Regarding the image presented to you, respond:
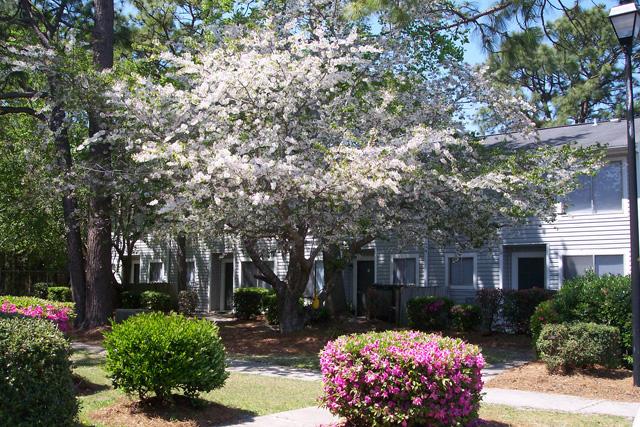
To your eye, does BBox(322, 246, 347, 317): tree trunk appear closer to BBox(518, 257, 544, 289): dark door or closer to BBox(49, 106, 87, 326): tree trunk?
BBox(518, 257, 544, 289): dark door

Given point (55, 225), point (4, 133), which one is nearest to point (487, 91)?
point (4, 133)

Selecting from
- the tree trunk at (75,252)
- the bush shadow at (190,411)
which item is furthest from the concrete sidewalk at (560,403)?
the tree trunk at (75,252)

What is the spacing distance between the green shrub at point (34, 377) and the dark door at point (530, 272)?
15.5m

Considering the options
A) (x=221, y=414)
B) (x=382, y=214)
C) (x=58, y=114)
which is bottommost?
(x=221, y=414)

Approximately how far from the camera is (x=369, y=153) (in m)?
11.9

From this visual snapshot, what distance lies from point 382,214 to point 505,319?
17.9 feet

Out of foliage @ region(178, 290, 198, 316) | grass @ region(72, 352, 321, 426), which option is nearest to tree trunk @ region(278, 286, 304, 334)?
grass @ region(72, 352, 321, 426)

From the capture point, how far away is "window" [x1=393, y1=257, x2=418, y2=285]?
2136 centimetres

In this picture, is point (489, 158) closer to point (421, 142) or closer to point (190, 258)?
point (421, 142)

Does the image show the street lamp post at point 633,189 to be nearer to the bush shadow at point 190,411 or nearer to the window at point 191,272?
the bush shadow at point 190,411

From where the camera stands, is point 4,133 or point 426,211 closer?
point 426,211

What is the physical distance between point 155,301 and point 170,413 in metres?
16.7

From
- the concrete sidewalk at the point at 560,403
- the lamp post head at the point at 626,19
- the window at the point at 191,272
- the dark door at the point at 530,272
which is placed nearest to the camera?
the concrete sidewalk at the point at 560,403

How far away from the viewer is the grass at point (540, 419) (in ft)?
24.2
